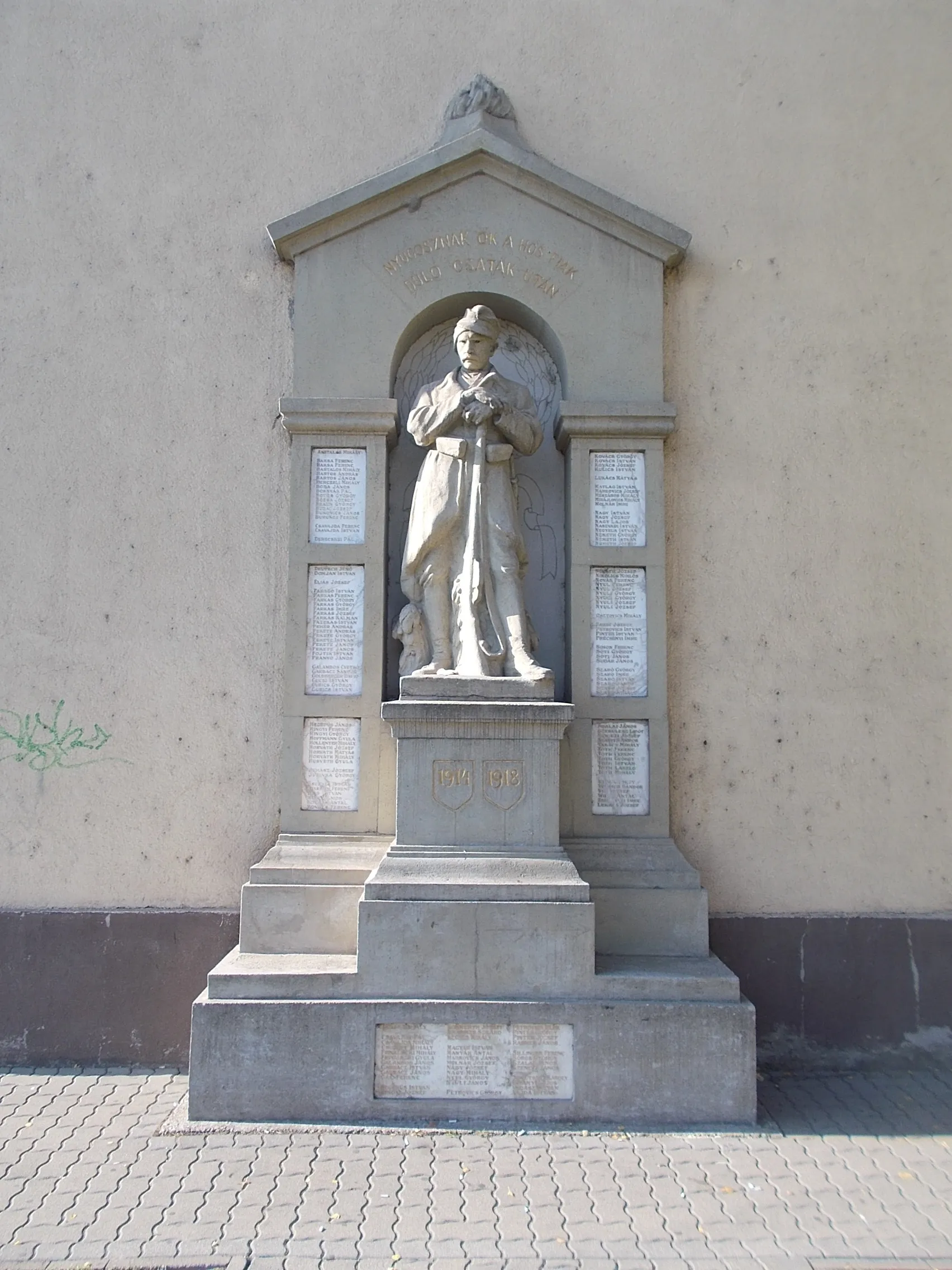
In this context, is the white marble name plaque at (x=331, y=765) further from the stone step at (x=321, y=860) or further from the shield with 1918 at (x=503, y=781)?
the shield with 1918 at (x=503, y=781)

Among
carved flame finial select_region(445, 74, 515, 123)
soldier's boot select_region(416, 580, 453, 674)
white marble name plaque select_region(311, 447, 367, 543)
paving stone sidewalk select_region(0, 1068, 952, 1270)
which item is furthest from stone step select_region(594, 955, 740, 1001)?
carved flame finial select_region(445, 74, 515, 123)

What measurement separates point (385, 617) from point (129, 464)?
5.68 feet

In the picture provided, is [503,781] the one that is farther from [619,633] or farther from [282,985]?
[282,985]

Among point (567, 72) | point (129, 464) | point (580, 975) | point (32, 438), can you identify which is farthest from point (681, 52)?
point (580, 975)

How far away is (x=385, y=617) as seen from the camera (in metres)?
5.65

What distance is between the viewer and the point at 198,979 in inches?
210

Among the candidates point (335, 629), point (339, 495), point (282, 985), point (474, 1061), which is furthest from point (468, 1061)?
point (339, 495)

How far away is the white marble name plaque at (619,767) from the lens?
17.7 feet

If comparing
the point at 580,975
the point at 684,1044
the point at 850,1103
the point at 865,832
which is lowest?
the point at 850,1103

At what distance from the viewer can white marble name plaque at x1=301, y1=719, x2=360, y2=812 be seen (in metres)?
5.38

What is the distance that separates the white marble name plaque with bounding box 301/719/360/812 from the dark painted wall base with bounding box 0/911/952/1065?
0.81 metres

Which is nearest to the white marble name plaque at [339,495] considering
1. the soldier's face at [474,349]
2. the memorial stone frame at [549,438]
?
the memorial stone frame at [549,438]

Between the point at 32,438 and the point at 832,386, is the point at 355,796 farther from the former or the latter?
the point at 832,386

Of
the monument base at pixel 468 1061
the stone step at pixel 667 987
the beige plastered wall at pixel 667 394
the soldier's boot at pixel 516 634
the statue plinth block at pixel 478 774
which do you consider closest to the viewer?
the monument base at pixel 468 1061
